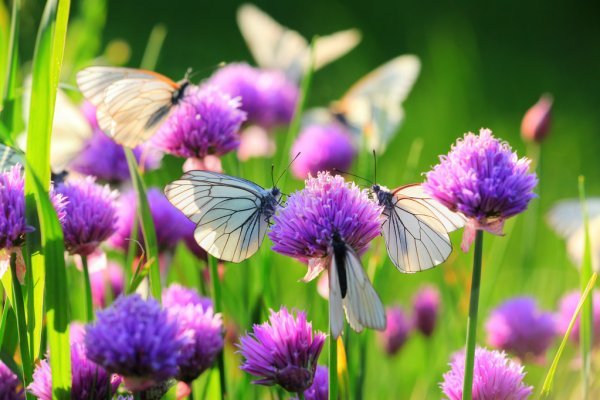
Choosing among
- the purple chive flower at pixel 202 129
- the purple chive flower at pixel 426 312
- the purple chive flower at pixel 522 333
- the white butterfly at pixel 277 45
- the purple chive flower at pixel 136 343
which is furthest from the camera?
the white butterfly at pixel 277 45

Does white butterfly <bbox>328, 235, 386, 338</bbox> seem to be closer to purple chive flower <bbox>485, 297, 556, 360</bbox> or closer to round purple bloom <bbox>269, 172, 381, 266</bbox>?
round purple bloom <bbox>269, 172, 381, 266</bbox>

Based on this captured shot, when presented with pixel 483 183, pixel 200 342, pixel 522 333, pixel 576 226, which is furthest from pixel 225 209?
pixel 576 226

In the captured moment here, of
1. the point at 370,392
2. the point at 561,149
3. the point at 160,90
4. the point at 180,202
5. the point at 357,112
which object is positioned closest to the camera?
the point at 180,202

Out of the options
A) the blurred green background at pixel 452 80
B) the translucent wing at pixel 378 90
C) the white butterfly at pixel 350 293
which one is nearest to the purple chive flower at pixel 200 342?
the white butterfly at pixel 350 293

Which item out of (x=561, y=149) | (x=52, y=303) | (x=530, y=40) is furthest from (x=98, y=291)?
(x=530, y=40)

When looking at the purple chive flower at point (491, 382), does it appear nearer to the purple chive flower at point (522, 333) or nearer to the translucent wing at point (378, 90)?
the purple chive flower at point (522, 333)

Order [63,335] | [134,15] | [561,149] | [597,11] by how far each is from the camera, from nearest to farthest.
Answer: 1. [63,335]
2. [561,149]
3. [134,15]
4. [597,11]

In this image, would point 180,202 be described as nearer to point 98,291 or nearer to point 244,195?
point 244,195
